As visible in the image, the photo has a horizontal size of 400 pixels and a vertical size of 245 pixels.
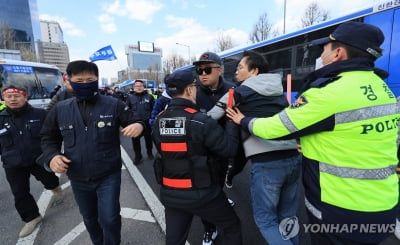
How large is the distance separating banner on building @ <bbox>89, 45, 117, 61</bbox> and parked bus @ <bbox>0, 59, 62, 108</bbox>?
2.47m

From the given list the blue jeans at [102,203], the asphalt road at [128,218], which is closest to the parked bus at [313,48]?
the asphalt road at [128,218]

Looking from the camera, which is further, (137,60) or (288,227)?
(137,60)

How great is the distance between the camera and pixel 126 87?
28.6 meters

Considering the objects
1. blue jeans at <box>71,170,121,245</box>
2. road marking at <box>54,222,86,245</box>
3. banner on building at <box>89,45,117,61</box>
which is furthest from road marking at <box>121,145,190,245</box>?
banner on building at <box>89,45,117,61</box>

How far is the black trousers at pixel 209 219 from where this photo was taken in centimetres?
178

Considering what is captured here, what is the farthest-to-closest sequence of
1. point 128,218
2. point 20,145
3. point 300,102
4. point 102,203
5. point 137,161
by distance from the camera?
point 137,161 < point 128,218 < point 20,145 < point 102,203 < point 300,102

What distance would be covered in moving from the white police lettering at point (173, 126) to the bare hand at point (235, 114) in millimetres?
375

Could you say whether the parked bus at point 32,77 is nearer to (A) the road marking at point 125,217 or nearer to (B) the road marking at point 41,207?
(B) the road marking at point 41,207

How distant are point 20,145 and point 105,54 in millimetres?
8888

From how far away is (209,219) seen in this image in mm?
1829

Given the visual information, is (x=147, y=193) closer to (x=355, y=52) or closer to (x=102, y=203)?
(x=102, y=203)

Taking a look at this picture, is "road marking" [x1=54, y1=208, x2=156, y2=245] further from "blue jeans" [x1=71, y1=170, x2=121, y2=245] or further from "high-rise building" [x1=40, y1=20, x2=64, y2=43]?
"high-rise building" [x1=40, y1=20, x2=64, y2=43]

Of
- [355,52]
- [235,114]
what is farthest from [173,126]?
[355,52]

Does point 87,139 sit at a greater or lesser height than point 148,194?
greater
